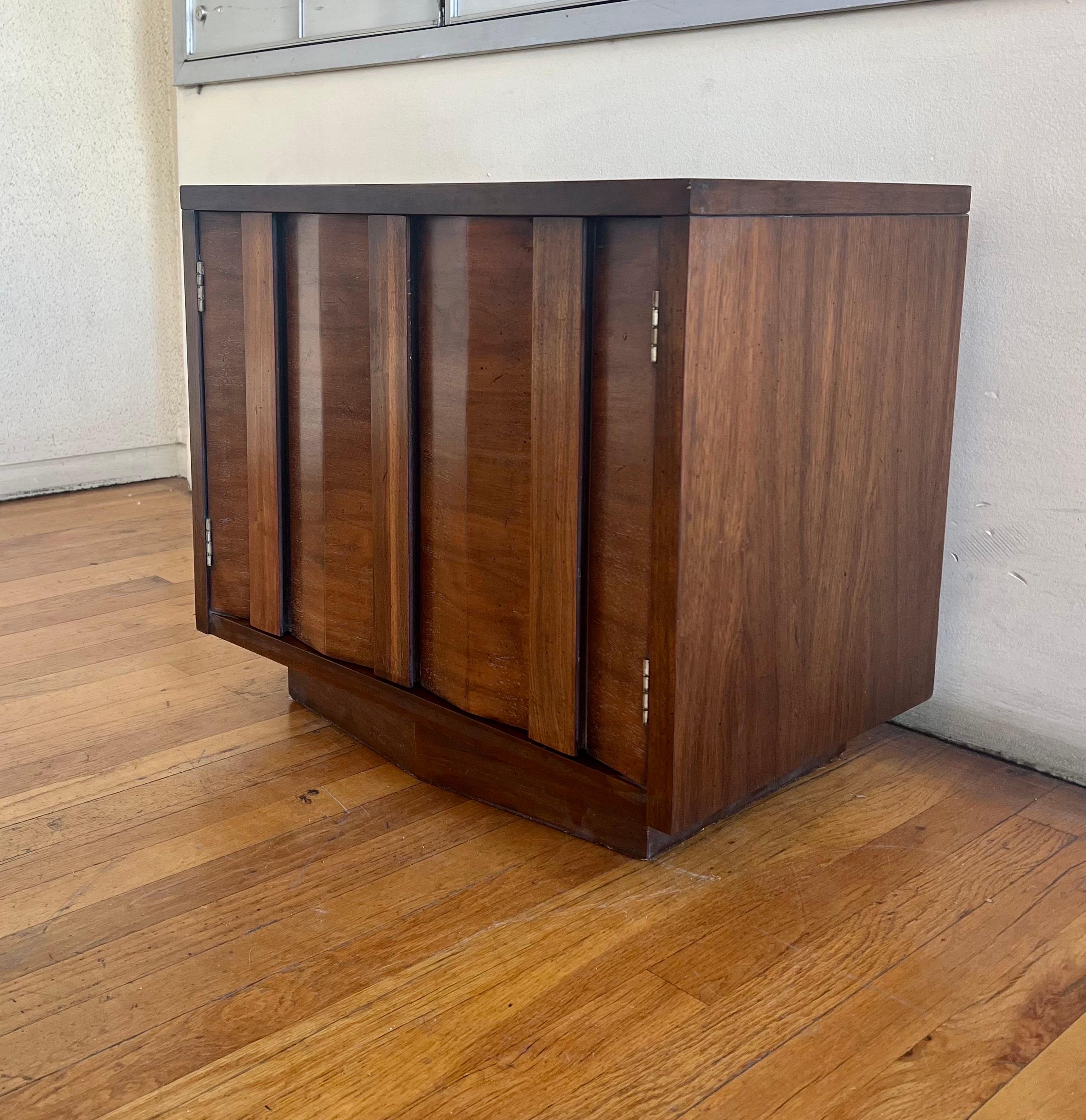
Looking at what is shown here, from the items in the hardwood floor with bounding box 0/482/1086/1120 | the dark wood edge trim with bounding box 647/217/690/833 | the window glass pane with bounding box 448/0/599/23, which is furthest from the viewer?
the window glass pane with bounding box 448/0/599/23

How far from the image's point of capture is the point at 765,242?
1022mm

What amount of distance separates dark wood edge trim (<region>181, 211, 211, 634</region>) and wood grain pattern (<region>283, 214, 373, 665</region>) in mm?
155

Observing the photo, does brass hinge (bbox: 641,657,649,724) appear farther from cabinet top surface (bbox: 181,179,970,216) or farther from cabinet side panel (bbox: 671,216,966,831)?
cabinet top surface (bbox: 181,179,970,216)

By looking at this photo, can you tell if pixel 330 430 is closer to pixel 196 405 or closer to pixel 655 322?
pixel 196 405

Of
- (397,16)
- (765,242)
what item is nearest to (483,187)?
(765,242)

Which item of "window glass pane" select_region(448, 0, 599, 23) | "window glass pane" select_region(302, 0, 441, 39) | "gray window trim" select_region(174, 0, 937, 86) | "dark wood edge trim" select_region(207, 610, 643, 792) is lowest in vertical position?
"dark wood edge trim" select_region(207, 610, 643, 792)

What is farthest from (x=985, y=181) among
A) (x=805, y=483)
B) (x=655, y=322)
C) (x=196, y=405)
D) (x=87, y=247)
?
(x=87, y=247)

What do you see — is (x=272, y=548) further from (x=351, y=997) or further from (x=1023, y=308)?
(x=1023, y=308)

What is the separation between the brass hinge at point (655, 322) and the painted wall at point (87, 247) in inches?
83.0

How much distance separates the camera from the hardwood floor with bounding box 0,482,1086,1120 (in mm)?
866

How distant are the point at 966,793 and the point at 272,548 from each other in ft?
2.77

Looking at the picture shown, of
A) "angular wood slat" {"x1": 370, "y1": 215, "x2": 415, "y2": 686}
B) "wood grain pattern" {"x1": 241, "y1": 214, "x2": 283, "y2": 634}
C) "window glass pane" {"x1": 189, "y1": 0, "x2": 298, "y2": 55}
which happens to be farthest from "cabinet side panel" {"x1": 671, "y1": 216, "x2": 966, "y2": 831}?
"window glass pane" {"x1": 189, "y1": 0, "x2": 298, "y2": 55}

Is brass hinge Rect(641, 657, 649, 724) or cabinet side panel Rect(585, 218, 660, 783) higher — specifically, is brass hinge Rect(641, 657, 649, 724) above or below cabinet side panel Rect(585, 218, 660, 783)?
below

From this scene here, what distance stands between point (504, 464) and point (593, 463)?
0.11m
